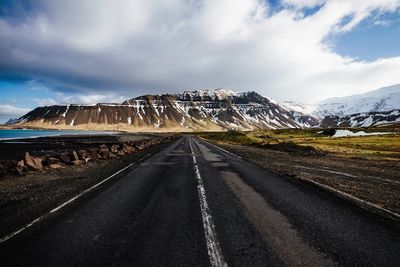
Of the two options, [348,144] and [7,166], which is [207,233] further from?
[348,144]

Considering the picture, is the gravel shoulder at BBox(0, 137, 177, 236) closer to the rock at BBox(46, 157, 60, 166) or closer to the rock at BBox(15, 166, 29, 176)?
the rock at BBox(15, 166, 29, 176)

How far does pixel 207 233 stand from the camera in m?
6.75

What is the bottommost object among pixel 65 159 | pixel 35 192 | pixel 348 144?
pixel 348 144

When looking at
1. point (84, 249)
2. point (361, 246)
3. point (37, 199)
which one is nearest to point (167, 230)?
point (84, 249)

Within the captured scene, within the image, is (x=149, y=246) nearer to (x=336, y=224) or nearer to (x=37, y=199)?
(x=336, y=224)

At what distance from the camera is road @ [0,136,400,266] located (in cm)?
552

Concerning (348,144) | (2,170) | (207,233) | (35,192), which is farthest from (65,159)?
(348,144)

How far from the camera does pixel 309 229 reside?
7.20 meters

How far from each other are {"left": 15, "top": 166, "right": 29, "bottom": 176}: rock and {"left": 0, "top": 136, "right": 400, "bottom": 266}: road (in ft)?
28.5

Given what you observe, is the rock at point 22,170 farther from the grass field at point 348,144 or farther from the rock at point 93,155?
the grass field at point 348,144

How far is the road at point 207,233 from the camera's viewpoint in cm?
552

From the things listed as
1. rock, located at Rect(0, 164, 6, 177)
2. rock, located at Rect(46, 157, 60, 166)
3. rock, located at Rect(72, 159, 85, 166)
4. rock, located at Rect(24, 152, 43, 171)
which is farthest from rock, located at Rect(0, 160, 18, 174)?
rock, located at Rect(72, 159, 85, 166)

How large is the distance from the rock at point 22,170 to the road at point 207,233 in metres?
8.68

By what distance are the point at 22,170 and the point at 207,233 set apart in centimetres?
1515
